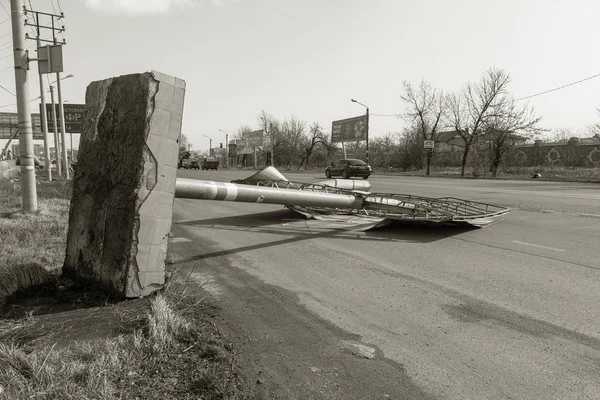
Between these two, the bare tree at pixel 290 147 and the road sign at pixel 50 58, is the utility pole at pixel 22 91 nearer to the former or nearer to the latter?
the road sign at pixel 50 58

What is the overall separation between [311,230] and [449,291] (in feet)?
12.5

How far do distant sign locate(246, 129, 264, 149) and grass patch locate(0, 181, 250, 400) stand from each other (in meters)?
74.3

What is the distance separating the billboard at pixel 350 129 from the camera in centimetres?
5766

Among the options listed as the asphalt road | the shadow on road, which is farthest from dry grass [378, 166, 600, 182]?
the shadow on road

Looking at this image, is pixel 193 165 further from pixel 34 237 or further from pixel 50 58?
pixel 34 237

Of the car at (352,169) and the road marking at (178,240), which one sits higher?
the car at (352,169)

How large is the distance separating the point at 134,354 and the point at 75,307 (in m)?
1.17

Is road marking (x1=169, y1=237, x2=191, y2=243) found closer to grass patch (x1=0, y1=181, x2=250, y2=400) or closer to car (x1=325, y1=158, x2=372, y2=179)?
grass patch (x1=0, y1=181, x2=250, y2=400)

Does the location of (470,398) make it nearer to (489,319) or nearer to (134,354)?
(489,319)

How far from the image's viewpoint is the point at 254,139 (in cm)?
7906

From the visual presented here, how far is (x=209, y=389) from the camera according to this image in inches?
91.3

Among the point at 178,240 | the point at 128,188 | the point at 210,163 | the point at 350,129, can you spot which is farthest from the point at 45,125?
the point at 350,129

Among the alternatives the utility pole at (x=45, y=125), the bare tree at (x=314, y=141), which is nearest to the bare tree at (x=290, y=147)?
the bare tree at (x=314, y=141)

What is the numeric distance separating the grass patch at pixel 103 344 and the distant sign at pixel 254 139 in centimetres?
7429
